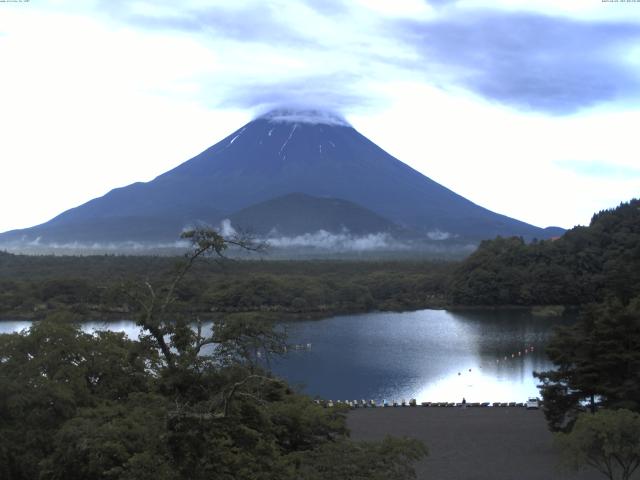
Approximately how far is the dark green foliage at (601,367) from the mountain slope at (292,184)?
93854 millimetres

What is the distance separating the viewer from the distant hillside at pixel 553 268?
46000mm

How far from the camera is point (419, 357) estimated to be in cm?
2772

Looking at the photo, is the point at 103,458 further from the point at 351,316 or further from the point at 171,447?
the point at 351,316

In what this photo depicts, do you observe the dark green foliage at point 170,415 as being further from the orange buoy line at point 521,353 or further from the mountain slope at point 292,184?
the mountain slope at point 292,184

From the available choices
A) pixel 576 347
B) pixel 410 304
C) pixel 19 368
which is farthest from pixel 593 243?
pixel 19 368

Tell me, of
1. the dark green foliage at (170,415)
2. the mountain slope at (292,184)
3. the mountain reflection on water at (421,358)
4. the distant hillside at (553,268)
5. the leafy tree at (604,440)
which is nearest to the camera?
the dark green foliage at (170,415)

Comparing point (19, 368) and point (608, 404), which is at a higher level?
point (19, 368)

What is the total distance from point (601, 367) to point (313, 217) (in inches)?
3718

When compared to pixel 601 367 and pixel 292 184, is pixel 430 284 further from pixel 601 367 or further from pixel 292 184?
pixel 292 184

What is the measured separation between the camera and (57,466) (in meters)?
6.93

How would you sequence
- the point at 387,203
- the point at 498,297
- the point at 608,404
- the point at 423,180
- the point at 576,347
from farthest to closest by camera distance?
the point at 423,180 < the point at 387,203 < the point at 498,297 < the point at 576,347 < the point at 608,404

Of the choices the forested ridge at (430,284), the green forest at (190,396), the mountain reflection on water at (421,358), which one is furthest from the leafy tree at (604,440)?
the forested ridge at (430,284)

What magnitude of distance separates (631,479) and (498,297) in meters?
36.6

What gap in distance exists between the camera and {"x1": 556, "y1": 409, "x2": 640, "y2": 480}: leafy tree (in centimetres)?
1012
